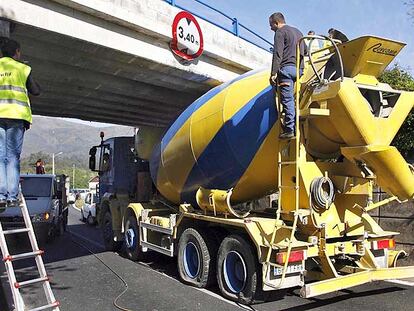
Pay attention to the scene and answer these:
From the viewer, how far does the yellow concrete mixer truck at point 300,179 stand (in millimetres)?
5848

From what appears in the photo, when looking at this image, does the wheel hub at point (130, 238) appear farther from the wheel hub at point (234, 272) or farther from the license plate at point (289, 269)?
the license plate at point (289, 269)

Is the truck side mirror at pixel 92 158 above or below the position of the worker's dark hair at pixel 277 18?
below

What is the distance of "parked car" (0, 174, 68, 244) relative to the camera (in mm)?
11033

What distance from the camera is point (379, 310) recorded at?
20.0 ft

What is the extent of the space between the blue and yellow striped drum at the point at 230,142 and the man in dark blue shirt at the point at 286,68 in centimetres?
39

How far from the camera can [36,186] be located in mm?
13648

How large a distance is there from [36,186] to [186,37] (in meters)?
6.95

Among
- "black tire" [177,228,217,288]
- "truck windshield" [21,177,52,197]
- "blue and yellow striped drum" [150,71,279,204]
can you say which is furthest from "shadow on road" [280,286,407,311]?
"truck windshield" [21,177,52,197]

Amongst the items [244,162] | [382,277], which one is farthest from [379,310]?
[244,162]

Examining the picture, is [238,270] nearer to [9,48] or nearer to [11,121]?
[11,121]

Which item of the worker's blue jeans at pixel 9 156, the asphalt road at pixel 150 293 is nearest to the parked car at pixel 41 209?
the asphalt road at pixel 150 293

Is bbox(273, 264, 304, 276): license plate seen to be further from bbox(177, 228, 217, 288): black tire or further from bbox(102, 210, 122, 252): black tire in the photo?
bbox(102, 210, 122, 252): black tire

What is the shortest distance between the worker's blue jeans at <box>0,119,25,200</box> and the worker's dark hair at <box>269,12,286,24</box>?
144 inches

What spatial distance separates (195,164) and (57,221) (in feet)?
24.9
